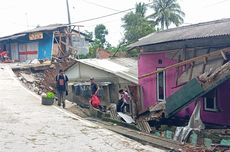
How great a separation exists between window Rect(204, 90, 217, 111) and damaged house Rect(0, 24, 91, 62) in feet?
55.0

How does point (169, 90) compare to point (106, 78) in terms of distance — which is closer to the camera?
point (169, 90)

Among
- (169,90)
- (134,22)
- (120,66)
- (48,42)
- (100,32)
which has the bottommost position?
(169,90)

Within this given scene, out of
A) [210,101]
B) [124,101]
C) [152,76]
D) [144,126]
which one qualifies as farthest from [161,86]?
[210,101]

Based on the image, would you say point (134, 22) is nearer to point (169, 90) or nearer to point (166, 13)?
point (166, 13)

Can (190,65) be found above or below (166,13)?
below

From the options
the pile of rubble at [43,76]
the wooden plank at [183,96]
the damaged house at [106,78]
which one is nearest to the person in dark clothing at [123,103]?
the damaged house at [106,78]

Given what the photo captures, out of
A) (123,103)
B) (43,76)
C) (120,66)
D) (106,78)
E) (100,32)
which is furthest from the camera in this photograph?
(100,32)

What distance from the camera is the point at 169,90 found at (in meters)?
14.5

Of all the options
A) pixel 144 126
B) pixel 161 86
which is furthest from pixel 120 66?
pixel 144 126

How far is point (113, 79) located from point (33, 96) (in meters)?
5.16

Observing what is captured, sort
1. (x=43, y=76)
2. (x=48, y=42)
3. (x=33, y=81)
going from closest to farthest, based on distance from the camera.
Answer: (x=33, y=81)
(x=43, y=76)
(x=48, y=42)

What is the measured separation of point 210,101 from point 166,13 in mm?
32361

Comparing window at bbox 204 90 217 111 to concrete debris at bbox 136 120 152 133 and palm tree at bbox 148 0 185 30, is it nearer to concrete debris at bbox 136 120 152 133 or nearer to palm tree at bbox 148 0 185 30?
concrete debris at bbox 136 120 152 133

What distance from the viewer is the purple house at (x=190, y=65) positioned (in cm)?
1145
